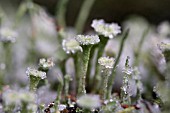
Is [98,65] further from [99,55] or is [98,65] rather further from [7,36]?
[7,36]

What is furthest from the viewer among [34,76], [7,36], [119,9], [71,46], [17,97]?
[119,9]

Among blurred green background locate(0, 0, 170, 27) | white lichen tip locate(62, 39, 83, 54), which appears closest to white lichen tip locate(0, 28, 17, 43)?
white lichen tip locate(62, 39, 83, 54)

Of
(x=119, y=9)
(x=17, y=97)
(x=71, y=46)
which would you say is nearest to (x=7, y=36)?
(x=71, y=46)

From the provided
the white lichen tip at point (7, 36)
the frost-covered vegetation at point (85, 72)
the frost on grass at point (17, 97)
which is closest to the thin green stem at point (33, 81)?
the frost-covered vegetation at point (85, 72)

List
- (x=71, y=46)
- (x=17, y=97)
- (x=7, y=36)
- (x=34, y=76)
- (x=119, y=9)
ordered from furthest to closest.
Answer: (x=119, y=9)
(x=7, y=36)
(x=71, y=46)
(x=34, y=76)
(x=17, y=97)

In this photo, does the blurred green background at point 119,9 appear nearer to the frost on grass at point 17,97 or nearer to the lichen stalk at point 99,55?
the lichen stalk at point 99,55

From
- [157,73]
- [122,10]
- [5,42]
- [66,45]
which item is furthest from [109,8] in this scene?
[66,45]

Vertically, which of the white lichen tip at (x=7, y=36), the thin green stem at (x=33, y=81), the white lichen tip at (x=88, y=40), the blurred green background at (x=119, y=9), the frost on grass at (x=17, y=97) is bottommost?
the frost on grass at (x=17, y=97)

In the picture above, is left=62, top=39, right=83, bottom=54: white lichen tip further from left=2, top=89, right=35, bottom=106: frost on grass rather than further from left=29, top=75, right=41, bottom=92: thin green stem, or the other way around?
left=2, top=89, right=35, bottom=106: frost on grass
